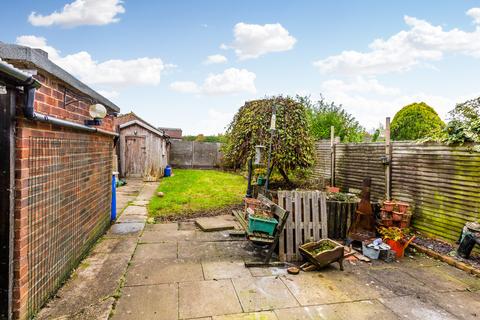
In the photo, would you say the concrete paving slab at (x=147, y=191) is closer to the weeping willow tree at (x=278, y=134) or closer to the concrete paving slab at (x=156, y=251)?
the weeping willow tree at (x=278, y=134)

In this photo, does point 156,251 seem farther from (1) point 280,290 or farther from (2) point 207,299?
(1) point 280,290

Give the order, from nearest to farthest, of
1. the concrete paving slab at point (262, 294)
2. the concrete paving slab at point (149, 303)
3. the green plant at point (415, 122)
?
the concrete paving slab at point (149, 303)
the concrete paving slab at point (262, 294)
the green plant at point (415, 122)

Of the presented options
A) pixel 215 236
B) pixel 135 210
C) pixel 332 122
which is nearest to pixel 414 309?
pixel 215 236

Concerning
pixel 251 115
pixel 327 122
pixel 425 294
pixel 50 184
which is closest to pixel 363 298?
pixel 425 294

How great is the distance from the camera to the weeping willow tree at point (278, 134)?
7262 millimetres

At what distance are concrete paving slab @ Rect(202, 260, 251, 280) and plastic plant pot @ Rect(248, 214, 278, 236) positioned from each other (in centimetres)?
60

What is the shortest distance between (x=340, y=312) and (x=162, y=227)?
Answer: 4299 millimetres

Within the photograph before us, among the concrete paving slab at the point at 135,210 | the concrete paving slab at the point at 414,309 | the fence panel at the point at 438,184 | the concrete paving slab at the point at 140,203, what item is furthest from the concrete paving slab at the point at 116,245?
the fence panel at the point at 438,184

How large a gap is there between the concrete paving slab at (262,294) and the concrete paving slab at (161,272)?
67cm

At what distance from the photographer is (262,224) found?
4.30 meters

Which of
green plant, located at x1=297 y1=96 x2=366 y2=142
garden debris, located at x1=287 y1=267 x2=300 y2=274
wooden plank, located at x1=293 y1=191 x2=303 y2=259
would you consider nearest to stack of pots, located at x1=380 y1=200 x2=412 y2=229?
wooden plank, located at x1=293 y1=191 x2=303 y2=259

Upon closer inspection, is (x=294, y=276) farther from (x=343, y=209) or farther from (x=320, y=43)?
(x=320, y=43)

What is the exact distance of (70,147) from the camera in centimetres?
370

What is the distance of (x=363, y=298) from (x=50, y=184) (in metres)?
4.10
